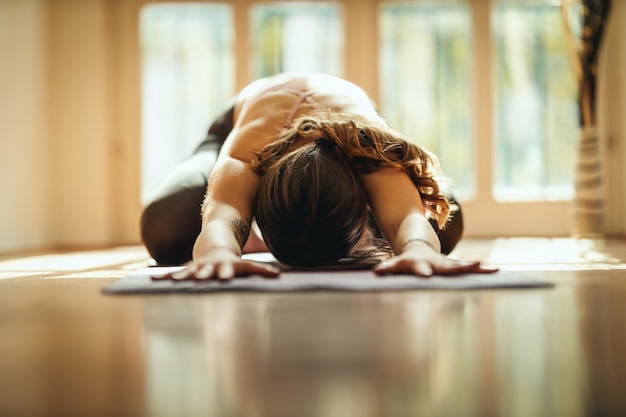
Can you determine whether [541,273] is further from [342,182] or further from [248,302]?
[248,302]

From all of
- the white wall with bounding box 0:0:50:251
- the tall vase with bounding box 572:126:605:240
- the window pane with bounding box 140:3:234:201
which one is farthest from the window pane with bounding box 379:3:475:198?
the white wall with bounding box 0:0:50:251

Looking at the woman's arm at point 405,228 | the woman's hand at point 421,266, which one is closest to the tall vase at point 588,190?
the woman's arm at point 405,228

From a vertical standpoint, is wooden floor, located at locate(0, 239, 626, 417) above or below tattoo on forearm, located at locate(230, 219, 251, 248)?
below

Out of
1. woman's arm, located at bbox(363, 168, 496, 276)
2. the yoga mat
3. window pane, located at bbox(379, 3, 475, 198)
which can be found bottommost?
the yoga mat

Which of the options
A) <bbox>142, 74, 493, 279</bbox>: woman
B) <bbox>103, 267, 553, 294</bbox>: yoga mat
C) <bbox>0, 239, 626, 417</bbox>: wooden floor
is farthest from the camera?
<bbox>142, 74, 493, 279</bbox>: woman

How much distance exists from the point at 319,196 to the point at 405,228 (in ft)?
0.58

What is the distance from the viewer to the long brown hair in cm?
152

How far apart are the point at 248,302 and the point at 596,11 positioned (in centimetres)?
324

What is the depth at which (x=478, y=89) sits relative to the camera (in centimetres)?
433

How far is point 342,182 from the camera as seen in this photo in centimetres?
155

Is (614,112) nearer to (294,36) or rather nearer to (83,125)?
(294,36)

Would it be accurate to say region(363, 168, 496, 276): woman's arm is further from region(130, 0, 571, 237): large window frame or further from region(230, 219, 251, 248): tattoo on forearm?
region(130, 0, 571, 237): large window frame

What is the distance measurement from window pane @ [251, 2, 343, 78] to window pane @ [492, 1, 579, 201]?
91cm

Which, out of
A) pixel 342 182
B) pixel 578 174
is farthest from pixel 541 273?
pixel 578 174
